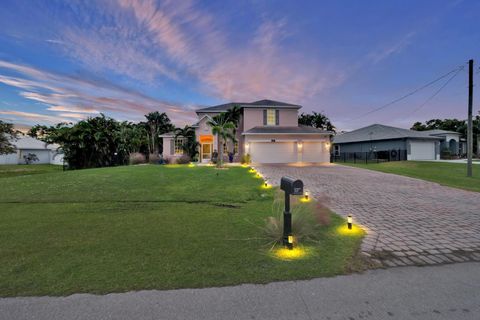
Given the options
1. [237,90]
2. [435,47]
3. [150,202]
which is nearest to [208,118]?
[237,90]

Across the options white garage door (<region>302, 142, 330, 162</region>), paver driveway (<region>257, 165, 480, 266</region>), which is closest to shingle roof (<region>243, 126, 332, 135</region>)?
white garage door (<region>302, 142, 330, 162</region>)

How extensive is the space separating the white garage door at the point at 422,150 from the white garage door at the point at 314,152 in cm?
1436

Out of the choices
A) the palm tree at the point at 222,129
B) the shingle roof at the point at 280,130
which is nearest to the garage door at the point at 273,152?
the shingle roof at the point at 280,130

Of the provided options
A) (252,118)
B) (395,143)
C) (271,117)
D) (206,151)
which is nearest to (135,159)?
(206,151)

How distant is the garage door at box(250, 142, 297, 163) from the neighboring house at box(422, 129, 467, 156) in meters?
25.5

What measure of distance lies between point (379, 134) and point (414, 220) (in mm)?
30795

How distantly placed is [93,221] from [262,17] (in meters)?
13.5

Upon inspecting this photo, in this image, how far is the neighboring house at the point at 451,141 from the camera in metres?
31.6

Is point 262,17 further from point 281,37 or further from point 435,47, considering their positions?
point 435,47

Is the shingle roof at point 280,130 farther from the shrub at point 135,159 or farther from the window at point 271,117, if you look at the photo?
the shrub at point 135,159

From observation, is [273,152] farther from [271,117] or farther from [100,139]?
[100,139]

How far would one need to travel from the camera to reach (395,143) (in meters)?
28.3

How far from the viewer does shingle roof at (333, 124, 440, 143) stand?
2797 centimetres

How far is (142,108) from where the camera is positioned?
28.3 meters
